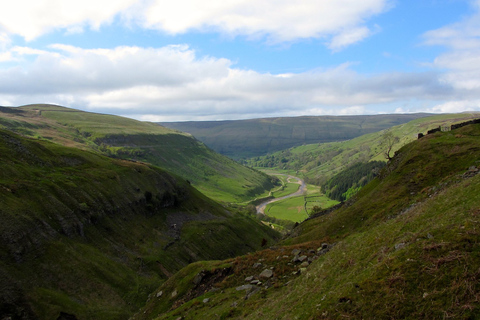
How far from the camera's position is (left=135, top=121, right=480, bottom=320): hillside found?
15797 mm

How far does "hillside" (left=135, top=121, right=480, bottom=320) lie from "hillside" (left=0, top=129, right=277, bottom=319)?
19086 millimetres

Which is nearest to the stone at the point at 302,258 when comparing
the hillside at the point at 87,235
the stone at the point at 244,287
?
the stone at the point at 244,287

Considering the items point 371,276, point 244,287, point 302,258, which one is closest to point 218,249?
point 244,287

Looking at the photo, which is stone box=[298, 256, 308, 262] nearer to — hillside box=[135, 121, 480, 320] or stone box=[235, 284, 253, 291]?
hillside box=[135, 121, 480, 320]

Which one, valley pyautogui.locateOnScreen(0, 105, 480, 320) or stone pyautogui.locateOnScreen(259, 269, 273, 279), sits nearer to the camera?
valley pyautogui.locateOnScreen(0, 105, 480, 320)

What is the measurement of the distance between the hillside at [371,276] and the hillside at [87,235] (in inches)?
751

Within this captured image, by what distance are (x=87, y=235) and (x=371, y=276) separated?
74673mm

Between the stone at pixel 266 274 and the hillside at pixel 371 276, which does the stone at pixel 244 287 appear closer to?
the hillside at pixel 371 276

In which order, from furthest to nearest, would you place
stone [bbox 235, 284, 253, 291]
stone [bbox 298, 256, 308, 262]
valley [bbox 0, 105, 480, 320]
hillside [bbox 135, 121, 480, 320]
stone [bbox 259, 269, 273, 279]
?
stone [bbox 298, 256, 308, 262], stone [bbox 235, 284, 253, 291], stone [bbox 259, 269, 273, 279], valley [bbox 0, 105, 480, 320], hillside [bbox 135, 121, 480, 320]

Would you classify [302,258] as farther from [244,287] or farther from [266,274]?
[244,287]

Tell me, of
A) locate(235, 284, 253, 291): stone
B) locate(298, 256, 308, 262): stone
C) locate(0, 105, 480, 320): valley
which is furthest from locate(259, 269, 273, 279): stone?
locate(298, 256, 308, 262): stone

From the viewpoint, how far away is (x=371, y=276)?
19.0 m

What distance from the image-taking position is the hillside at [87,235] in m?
52.2

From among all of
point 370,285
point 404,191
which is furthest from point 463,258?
point 404,191
